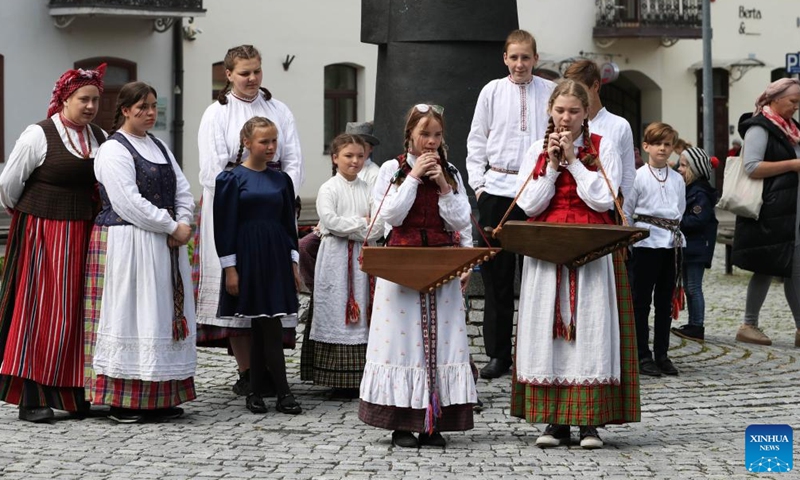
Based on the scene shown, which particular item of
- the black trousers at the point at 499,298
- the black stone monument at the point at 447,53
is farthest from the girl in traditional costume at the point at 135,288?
the black stone monument at the point at 447,53

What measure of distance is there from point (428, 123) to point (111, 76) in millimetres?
25216

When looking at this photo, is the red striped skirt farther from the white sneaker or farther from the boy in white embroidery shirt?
the white sneaker

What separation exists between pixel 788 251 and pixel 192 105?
2244 centimetres

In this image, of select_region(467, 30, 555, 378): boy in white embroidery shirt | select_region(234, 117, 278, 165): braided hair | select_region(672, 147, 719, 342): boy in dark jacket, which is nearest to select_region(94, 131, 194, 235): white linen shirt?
select_region(234, 117, 278, 165): braided hair

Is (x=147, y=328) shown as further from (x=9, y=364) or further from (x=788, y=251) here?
(x=788, y=251)

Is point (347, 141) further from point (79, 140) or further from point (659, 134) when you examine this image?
point (659, 134)

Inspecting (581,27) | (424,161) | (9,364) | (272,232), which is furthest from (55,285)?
(581,27)

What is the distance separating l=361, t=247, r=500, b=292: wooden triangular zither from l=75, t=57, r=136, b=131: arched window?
2425cm

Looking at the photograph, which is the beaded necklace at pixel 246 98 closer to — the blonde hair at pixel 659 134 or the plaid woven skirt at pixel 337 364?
the plaid woven skirt at pixel 337 364

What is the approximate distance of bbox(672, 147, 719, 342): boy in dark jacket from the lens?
12.0 meters

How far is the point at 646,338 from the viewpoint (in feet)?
35.4

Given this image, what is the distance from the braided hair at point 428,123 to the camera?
779 centimetres

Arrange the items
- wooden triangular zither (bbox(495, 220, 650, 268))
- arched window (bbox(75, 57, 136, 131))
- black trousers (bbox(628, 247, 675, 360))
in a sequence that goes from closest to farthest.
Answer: wooden triangular zither (bbox(495, 220, 650, 268)), black trousers (bbox(628, 247, 675, 360)), arched window (bbox(75, 57, 136, 131))

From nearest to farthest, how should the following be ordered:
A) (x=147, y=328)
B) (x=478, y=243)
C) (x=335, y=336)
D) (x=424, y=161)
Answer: (x=424, y=161) → (x=147, y=328) → (x=335, y=336) → (x=478, y=243)
